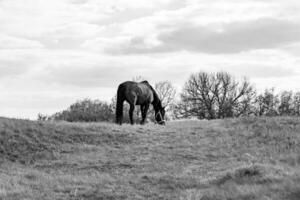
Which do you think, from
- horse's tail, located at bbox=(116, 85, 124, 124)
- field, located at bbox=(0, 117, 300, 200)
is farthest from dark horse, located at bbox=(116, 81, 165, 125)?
field, located at bbox=(0, 117, 300, 200)

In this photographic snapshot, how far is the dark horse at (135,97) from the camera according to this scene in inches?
858

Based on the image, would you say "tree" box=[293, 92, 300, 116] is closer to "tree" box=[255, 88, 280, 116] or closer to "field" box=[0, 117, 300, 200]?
"tree" box=[255, 88, 280, 116]

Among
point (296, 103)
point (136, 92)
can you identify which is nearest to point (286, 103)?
point (296, 103)

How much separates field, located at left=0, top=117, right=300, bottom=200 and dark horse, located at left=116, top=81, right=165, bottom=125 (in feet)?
5.40

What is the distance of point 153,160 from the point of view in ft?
51.4

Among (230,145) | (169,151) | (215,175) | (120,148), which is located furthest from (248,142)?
(215,175)

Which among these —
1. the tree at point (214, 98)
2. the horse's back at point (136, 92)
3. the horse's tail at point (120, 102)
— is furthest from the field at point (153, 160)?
the tree at point (214, 98)

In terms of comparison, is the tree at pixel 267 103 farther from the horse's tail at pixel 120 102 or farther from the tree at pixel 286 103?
the horse's tail at pixel 120 102

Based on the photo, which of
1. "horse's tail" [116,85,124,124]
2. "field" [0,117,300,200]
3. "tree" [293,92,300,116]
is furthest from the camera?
"tree" [293,92,300,116]

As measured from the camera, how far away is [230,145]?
59.7 feet

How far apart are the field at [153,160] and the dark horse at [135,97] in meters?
1.65

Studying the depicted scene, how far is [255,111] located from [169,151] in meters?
31.3

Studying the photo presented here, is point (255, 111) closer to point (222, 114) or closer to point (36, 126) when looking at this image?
point (222, 114)

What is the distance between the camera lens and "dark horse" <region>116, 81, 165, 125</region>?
21797 millimetres
